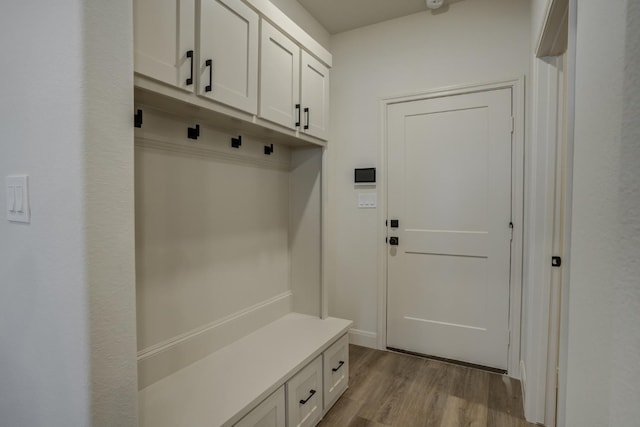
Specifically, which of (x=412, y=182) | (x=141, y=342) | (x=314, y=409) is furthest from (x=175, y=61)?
(x=412, y=182)

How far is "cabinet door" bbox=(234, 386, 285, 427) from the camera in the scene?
1365 mm

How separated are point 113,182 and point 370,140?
2340mm

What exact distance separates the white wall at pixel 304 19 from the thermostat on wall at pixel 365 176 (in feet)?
3.88

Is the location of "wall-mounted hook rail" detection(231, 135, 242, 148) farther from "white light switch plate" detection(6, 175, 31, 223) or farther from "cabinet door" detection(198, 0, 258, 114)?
"white light switch plate" detection(6, 175, 31, 223)

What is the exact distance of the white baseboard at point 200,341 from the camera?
4.78 ft

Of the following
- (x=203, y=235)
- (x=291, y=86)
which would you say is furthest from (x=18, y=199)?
(x=291, y=86)

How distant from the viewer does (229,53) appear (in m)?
1.47

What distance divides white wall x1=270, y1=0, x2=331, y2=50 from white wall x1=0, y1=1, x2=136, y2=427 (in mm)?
1818

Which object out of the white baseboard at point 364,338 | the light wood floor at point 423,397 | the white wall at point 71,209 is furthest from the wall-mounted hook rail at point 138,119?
the white baseboard at point 364,338

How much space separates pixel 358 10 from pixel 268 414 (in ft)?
9.32

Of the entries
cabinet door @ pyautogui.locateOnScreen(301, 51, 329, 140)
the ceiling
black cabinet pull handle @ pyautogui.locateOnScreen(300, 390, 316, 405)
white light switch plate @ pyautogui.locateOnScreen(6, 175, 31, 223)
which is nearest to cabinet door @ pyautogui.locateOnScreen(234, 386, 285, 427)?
black cabinet pull handle @ pyautogui.locateOnScreen(300, 390, 316, 405)

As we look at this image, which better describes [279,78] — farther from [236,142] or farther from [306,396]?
[306,396]

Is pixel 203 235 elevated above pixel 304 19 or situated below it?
below

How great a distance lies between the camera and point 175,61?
123cm
